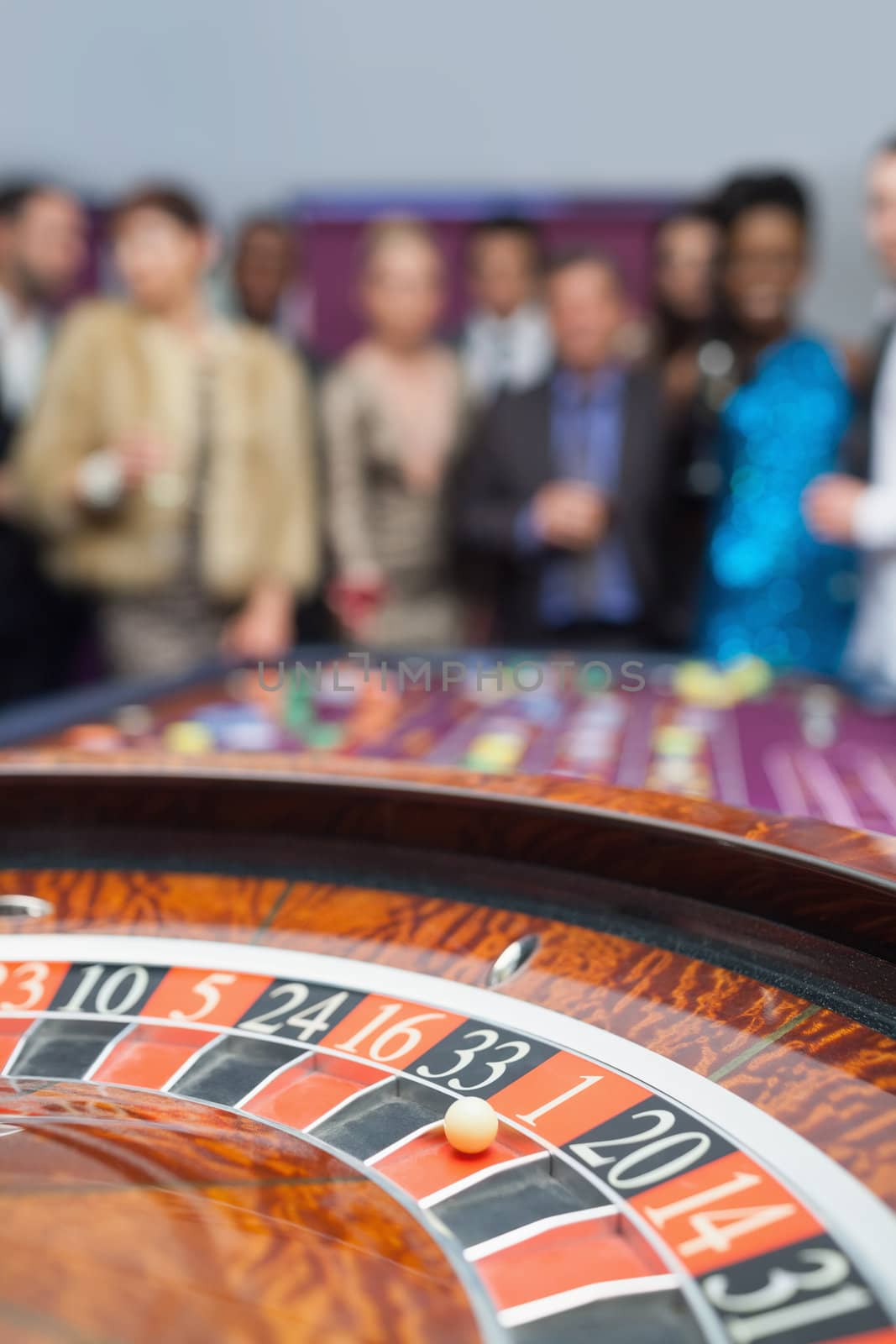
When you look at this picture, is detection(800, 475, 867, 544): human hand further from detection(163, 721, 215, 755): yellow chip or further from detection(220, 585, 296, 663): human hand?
detection(163, 721, 215, 755): yellow chip

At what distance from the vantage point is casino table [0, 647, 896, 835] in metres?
1.68

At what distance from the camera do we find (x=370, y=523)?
3527 mm

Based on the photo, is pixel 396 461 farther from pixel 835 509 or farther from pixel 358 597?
pixel 835 509

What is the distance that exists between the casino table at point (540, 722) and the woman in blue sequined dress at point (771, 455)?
2.07 ft

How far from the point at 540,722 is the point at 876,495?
47.4 inches

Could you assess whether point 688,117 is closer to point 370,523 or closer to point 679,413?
point 679,413

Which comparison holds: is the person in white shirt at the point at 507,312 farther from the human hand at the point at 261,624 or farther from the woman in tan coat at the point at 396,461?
the human hand at the point at 261,624

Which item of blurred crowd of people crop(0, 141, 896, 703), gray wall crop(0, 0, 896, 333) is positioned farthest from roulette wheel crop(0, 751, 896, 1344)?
gray wall crop(0, 0, 896, 333)

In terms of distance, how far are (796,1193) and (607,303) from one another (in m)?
2.98

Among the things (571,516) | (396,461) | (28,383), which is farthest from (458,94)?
(571,516)

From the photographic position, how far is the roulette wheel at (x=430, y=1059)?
0.57 m

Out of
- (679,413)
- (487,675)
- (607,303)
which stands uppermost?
(607,303)

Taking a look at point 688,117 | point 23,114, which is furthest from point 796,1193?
point 23,114

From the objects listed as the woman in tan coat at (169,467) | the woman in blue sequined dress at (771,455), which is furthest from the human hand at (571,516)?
the woman in tan coat at (169,467)
